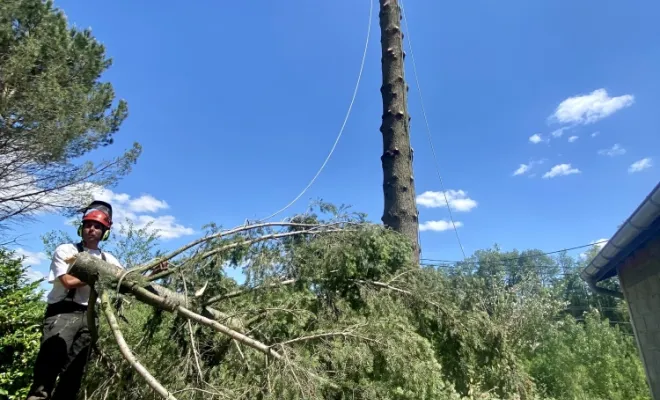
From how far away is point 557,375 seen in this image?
8844 mm

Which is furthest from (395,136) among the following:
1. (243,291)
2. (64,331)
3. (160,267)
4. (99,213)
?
(64,331)

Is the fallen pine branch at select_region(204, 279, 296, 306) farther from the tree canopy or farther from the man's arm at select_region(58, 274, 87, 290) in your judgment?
the tree canopy

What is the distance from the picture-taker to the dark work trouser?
2396 mm

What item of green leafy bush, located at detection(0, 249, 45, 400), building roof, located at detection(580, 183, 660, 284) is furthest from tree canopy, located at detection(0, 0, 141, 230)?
building roof, located at detection(580, 183, 660, 284)

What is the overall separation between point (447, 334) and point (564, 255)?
45640mm

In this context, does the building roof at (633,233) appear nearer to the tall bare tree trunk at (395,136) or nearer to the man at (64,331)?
the tall bare tree trunk at (395,136)

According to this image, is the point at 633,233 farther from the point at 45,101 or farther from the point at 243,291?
the point at 45,101

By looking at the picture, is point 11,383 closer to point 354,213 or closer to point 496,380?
point 354,213

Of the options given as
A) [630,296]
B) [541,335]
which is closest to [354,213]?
[630,296]

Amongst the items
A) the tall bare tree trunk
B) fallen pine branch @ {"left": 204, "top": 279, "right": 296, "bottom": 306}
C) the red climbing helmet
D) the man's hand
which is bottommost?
fallen pine branch @ {"left": 204, "top": 279, "right": 296, "bottom": 306}

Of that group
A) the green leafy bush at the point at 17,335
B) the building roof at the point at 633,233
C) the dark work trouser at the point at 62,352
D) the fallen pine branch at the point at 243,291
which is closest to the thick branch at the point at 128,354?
the dark work trouser at the point at 62,352

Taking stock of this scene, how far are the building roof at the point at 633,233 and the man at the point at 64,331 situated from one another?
12.6 feet

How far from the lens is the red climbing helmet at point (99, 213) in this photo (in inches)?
109

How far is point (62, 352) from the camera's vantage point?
249 centimetres
